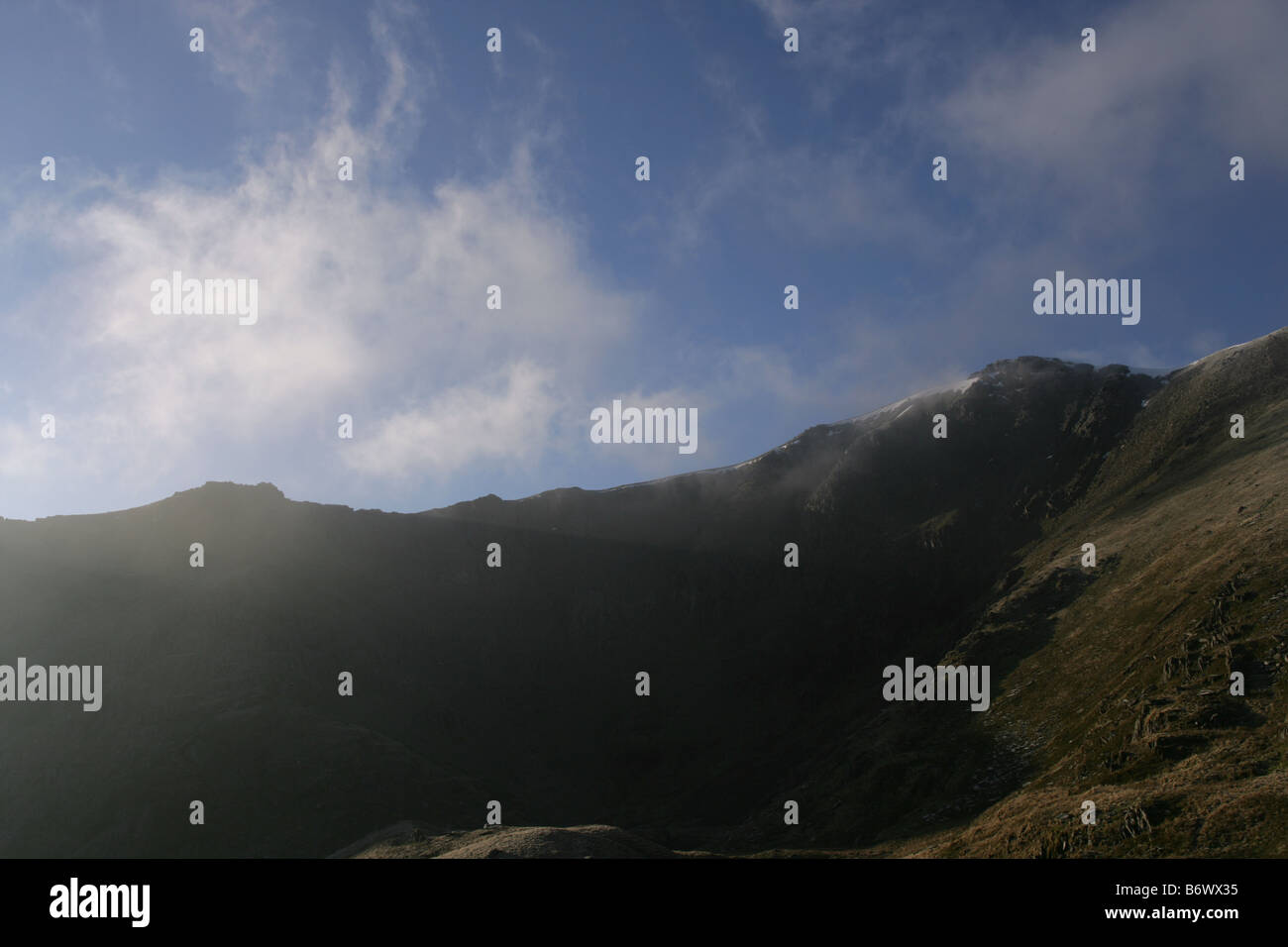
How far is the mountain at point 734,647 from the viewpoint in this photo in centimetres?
5069

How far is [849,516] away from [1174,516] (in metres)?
57.1

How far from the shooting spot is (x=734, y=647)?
112 m

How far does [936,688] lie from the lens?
79000mm

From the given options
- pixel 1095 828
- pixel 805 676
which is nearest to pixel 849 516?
pixel 805 676

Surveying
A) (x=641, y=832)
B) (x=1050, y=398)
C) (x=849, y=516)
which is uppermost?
(x=1050, y=398)

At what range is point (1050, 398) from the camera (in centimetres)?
13938

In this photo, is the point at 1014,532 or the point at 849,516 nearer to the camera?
the point at 1014,532

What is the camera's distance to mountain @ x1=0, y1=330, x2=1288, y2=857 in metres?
50.7

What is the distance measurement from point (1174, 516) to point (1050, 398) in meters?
69.8
